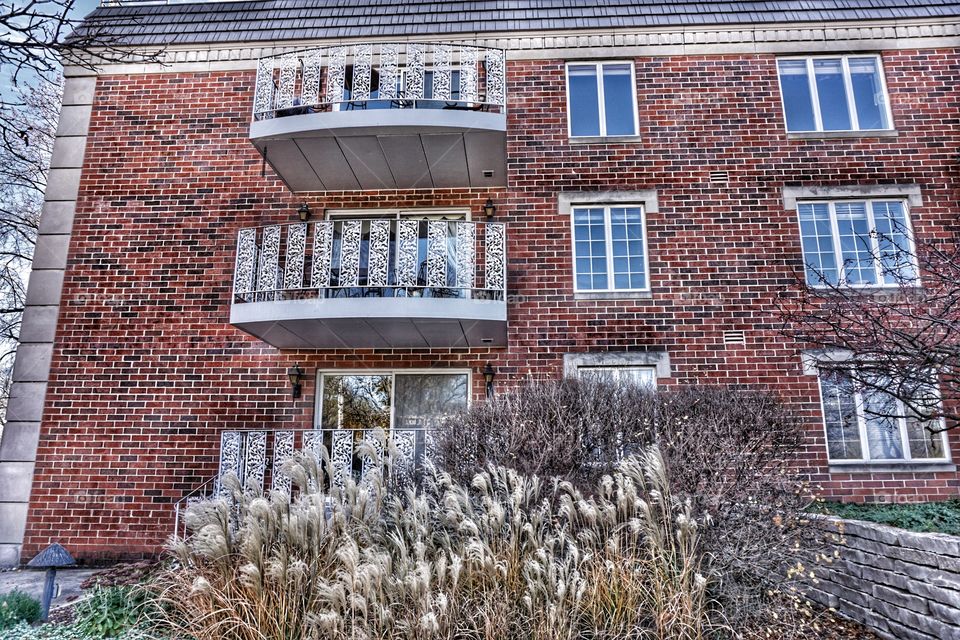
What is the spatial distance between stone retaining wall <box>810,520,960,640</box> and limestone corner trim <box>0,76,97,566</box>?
10682mm

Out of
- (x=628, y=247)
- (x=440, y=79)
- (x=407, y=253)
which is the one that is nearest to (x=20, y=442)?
(x=407, y=253)

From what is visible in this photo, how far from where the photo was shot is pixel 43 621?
518 cm

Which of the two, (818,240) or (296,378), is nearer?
(296,378)

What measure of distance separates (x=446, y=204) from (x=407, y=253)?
1.65m

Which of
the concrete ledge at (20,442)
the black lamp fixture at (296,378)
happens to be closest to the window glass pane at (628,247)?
the black lamp fixture at (296,378)

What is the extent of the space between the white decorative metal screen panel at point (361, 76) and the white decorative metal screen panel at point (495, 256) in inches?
114

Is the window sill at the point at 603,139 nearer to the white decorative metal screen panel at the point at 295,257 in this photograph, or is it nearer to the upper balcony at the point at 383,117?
the upper balcony at the point at 383,117

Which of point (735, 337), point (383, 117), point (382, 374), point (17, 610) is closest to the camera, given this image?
point (17, 610)

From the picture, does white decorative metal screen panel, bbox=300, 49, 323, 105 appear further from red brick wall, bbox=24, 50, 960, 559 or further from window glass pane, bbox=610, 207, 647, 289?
window glass pane, bbox=610, 207, 647, 289

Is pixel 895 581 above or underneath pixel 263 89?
underneath

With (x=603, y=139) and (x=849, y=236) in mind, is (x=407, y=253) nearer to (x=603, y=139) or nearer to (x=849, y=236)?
(x=603, y=139)

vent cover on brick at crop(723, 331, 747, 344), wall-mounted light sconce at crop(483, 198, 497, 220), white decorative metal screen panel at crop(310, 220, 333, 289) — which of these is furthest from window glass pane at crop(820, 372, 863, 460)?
white decorative metal screen panel at crop(310, 220, 333, 289)

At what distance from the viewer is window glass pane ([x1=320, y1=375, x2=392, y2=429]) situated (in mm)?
9000

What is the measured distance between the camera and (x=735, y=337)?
8953 mm
